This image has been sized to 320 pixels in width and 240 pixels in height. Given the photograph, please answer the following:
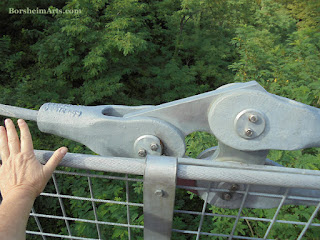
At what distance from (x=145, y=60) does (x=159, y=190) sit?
23.2 feet

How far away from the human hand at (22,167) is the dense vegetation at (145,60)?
5.32 ft

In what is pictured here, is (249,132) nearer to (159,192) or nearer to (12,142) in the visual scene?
(159,192)

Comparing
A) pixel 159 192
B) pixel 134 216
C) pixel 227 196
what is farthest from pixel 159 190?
pixel 134 216

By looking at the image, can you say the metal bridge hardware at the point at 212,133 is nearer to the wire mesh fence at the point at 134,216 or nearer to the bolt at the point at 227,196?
the bolt at the point at 227,196

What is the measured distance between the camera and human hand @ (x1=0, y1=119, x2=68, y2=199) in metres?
0.83

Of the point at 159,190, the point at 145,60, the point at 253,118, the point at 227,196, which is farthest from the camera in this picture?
the point at 145,60

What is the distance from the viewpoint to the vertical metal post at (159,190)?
823 millimetres

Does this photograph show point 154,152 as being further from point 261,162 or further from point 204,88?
point 204,88

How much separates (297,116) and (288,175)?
0.82 ft

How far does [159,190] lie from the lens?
846 millimetres

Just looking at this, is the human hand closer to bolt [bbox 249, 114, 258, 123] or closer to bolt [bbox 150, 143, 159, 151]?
bolt [bbox 150, 143, 159, 151]

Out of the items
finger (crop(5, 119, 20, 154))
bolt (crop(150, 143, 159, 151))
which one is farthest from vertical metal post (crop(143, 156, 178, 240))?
finger (crop(5, 119, 20, 154))

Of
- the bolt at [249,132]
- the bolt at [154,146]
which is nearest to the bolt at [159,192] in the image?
the bolt at [154,146]

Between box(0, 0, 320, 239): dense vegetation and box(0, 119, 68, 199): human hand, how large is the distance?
162cm
